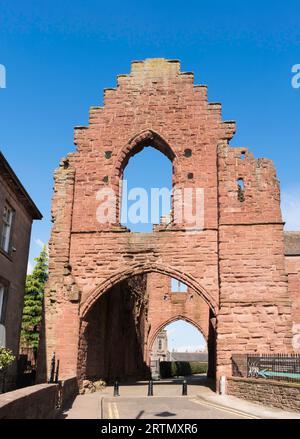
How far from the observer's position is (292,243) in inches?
1405

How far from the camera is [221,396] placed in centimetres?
1516

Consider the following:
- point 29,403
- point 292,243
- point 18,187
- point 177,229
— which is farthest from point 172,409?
point 292,243

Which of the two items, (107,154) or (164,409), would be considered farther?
(107,154)

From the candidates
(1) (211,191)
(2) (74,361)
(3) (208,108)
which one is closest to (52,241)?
(2) (74,361)

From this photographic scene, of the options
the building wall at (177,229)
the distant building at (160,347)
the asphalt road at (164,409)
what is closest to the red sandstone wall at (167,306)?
the building wall at (177,229)

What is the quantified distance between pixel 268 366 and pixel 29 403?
911cm

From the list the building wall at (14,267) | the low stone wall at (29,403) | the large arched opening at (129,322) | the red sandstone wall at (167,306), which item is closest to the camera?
the low stone wall at (29,403)

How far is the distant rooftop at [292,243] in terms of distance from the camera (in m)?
34.5

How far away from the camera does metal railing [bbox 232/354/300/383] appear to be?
12750mm

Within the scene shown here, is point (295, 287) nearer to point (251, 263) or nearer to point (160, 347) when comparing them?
point (251, 263)

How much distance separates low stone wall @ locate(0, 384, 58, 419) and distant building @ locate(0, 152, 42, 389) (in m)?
6.67

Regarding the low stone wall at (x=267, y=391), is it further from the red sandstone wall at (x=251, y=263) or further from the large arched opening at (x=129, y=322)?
the large arched opening at (x=129, y=322)

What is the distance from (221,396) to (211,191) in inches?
294

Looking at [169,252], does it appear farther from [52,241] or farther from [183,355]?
[183,355]
